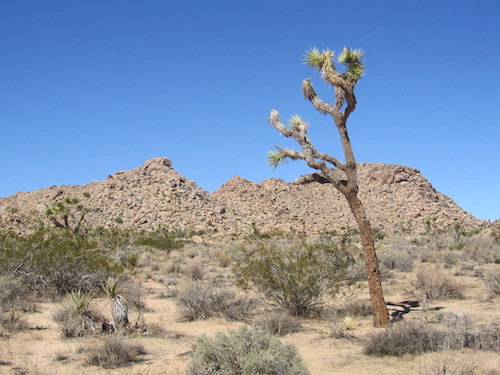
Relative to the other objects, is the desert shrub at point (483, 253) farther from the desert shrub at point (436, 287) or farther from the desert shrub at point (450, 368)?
the desert shrub at point (450, 368)

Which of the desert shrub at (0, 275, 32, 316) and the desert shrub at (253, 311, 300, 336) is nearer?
the desert shrub at (253, 311, 300, 336)

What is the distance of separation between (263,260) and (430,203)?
70.1 metres

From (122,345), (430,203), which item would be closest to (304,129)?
(122,345)

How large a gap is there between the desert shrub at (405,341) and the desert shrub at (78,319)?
5261 millimetres

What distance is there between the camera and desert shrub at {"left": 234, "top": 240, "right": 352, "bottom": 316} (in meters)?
10.9

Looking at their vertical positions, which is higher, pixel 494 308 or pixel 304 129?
pixel 304 129

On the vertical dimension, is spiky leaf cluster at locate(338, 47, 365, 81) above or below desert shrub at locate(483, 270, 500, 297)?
above

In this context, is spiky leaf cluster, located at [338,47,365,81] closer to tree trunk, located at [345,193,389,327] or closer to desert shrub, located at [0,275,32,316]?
tree trunk, located at [345,193,389,327]

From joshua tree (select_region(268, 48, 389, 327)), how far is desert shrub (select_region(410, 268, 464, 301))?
3.67 metres

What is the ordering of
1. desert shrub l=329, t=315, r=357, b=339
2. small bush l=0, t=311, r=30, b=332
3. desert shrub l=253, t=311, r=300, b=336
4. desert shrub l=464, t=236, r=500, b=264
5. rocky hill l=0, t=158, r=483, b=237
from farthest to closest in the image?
rocky hill l=0, t=158, r=483, b=237 → desert shrub l=464, t=236, r=500, b=264 → desert shrub l=253, t=311, r=300, b=336 → small bush l=0, t=311, r=30, b=332 → desert shrub l=329, t=315, r=357, b=339

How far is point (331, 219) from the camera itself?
7475cm

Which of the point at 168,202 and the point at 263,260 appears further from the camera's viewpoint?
the point at 168,202

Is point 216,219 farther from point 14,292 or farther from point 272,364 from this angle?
point 272,364

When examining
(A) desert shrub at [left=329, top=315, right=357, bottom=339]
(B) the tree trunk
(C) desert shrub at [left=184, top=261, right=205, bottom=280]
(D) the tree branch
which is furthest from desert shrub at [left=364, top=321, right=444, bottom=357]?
(C) desert shrub at [left=184, top=261, right=205, bottom=280]
